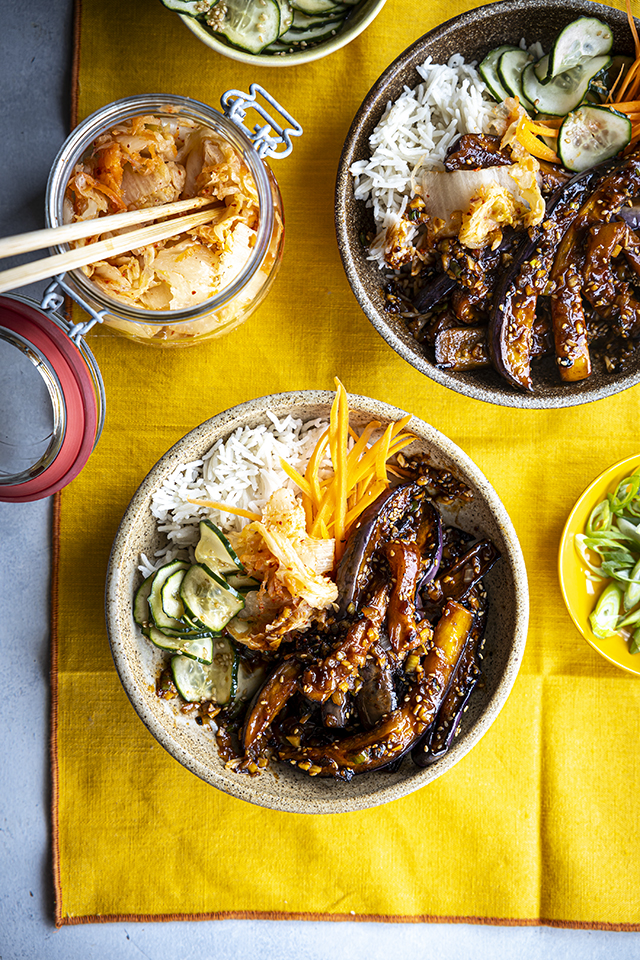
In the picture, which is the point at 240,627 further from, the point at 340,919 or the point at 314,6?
the point at 314,6

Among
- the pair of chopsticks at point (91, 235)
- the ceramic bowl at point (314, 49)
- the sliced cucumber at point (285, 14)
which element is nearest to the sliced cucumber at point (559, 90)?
the ceramic bowl at point (314, 49)

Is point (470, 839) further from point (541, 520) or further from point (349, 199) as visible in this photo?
point (349, 199)

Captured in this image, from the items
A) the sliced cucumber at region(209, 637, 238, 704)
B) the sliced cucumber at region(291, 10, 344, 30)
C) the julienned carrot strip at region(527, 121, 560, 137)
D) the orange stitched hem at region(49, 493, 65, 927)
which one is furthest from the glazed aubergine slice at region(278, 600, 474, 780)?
the sliced cucumber at region(291, 10, 344, 30)

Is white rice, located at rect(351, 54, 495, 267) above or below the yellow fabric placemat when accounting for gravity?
above

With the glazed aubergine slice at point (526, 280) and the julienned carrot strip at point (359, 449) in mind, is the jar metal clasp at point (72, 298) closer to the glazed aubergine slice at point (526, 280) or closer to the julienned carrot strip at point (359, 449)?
the julienned carrot strip at point (359, 449)

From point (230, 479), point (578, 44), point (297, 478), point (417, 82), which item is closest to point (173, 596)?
point (230, 479)

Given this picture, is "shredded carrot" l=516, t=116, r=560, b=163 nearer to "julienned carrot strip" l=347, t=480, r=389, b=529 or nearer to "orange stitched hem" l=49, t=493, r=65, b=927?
"julienned carrot strip" l=347, t=480, r=389, b=529
